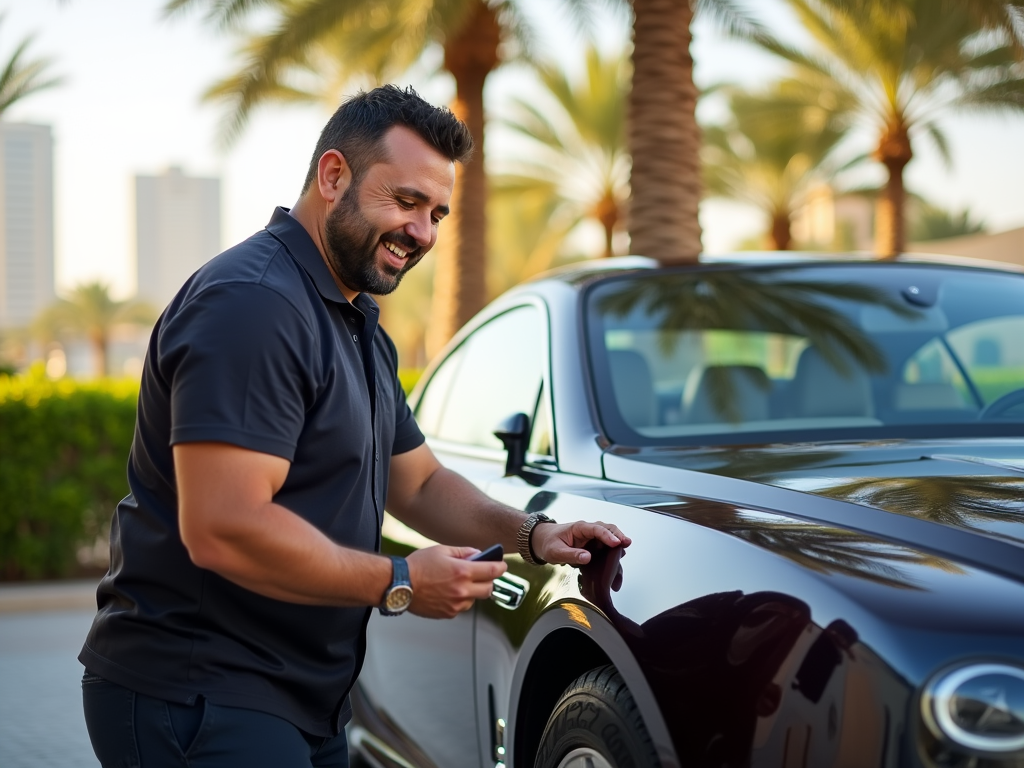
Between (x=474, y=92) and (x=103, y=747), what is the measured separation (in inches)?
510

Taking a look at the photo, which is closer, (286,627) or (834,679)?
(834,679)

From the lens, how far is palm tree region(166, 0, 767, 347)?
10188 mm

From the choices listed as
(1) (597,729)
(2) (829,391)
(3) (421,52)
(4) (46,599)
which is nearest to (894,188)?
(3) (421,52)

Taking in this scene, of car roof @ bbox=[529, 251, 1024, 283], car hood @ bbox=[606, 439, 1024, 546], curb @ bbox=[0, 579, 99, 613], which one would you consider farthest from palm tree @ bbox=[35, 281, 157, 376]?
Result: car hood @ bbox=[606, 439, 1024, 546]

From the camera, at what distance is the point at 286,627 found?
2.24 meters

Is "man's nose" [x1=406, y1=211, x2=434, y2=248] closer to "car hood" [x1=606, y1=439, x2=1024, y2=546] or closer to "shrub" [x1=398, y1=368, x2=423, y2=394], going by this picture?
"car hood" [x1=606, y1=439, x2=1024, y2=546]

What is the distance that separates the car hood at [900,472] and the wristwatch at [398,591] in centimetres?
72

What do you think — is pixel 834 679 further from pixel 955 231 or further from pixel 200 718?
pixel 955 231

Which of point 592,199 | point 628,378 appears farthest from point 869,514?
point 592,199

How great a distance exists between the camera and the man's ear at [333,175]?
2.27 meters

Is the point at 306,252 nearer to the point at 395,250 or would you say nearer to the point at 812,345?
the point at 395,250

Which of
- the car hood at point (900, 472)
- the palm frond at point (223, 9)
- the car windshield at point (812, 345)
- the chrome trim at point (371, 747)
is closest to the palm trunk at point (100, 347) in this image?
the palm frond at point (223, 9)

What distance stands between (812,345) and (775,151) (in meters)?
20.7

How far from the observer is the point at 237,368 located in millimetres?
1938
